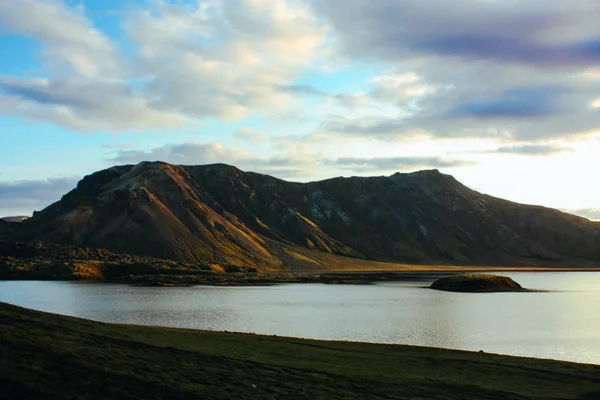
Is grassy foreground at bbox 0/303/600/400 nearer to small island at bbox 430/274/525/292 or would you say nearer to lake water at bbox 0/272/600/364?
lake water at bbox 0/272/600/364

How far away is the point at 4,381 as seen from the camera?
20250 millimetres

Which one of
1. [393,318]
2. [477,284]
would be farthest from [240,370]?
[477,284]

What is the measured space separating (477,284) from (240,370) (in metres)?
129

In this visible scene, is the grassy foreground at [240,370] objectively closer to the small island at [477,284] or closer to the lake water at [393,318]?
the lake water at [393,318]

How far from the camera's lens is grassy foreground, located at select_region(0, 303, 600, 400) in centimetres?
2255

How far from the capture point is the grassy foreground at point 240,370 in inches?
888

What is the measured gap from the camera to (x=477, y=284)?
149375mm

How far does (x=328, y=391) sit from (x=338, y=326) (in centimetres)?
4044

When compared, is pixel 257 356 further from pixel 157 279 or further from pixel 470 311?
pixel 157 279

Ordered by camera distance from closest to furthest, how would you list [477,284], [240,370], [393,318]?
[240,370]
[393,318]
[477,284]

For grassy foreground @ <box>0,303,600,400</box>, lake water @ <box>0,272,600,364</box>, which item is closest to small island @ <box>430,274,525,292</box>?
lake water @ <box>0,272,600,364</box>

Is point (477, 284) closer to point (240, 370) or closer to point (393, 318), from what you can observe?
point (393, 318)

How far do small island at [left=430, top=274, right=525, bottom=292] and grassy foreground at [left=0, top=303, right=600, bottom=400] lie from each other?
10984cm

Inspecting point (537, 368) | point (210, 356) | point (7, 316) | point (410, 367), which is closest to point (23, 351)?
point (7, 316)
